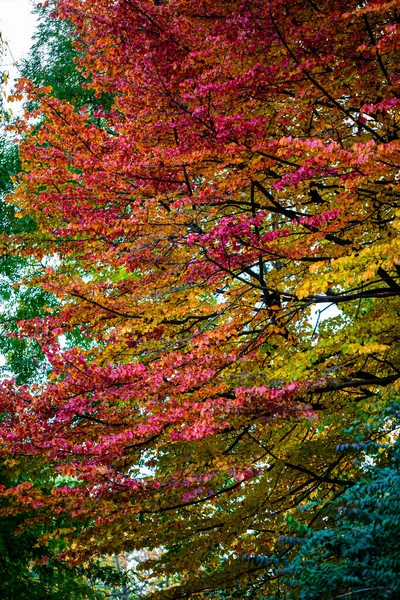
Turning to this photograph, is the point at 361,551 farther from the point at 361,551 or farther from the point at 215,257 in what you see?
the point at 215,257

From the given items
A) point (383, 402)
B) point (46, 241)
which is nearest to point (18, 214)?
point (46, 241)

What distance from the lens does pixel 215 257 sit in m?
7.32

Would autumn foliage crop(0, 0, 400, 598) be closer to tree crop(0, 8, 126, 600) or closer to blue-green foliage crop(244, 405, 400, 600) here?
blue-green foliage crop(244, 405, 400, 600)

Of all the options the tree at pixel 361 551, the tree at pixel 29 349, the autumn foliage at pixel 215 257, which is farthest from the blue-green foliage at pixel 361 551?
the tree at pixel 29 349

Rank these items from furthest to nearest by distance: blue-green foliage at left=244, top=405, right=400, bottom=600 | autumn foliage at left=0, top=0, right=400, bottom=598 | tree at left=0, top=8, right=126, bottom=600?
tree at left=0, top=8, right=126, bottom=600 < autumn foliage at left=0, top=0, right=400, bottom=598 < blue-green foliage at left=244, top=405, right=400, bottom=600

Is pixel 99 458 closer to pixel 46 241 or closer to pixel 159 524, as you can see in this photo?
pixel 159 524

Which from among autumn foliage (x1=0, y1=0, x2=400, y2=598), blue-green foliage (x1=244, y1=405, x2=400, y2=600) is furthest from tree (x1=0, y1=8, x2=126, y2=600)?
blue-green foliage (x1=244, y1=405, x2=400, y2=600)

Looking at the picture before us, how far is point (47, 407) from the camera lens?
766cm

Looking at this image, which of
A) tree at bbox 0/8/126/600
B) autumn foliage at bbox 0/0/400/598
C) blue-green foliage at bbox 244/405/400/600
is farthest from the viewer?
tree at bbox 0/8/126/600

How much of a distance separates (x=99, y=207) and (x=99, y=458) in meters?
3.27

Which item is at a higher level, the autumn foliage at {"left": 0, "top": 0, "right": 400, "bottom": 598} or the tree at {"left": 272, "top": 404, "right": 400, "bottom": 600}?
the autumn foliage at {"left": 0, "top": 0, "right": 400, "bottom": 598}

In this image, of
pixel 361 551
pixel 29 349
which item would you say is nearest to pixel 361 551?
pixel 361 551

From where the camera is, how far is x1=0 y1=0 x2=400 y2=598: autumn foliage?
6785 millimetres

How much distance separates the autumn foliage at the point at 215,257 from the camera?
6.79 meters
